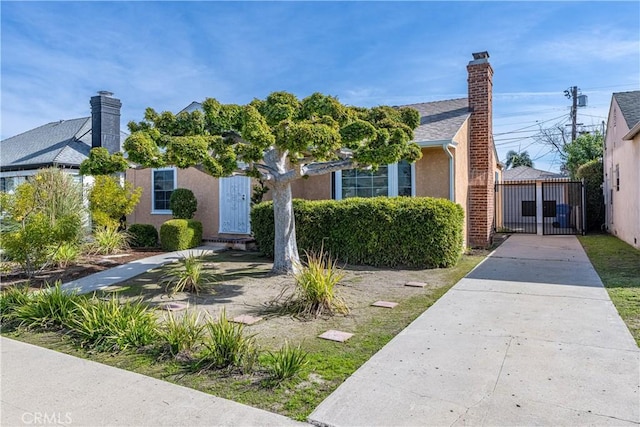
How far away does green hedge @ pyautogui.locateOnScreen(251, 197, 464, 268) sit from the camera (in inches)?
359

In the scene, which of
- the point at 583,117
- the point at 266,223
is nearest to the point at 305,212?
the point at 266,223

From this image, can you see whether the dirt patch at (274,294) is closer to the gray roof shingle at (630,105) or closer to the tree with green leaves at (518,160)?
the gray roof shingle at (630,105)

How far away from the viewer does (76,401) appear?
3332 mm

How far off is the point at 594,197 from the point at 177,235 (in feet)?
56.5

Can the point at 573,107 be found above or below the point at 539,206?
above

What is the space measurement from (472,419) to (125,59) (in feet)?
40.4

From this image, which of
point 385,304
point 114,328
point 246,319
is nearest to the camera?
point 114,328

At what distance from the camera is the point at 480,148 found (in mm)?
12617

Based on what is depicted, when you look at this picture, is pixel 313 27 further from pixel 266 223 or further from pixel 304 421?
pixel 304 421

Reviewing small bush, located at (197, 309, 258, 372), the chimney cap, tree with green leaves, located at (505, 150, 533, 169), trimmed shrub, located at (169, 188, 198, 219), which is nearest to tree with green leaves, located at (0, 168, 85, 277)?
trimmed shrub, located at (169, 188, 198, 219)

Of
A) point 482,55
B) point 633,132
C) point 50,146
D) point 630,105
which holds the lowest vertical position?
point 633,132

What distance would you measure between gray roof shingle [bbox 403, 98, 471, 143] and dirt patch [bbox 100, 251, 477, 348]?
12.8ft

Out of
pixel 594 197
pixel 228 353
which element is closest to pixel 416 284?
pixel 228 353

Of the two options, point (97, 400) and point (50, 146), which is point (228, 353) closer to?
point (97, 400)
